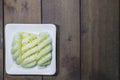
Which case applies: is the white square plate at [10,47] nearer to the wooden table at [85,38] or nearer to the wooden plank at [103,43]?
the wooden table at [85,38]

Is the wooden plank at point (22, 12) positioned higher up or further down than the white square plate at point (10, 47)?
higher up

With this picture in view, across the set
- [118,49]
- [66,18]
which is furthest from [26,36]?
[118,49]

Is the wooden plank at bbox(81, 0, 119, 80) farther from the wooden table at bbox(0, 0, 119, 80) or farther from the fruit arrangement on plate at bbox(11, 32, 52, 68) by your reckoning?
the fruit arrangement on plate at bbox(11, 32, 52, 68)

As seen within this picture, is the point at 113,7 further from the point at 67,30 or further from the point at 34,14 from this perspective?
the point at 34,14

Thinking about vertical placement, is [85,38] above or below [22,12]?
below

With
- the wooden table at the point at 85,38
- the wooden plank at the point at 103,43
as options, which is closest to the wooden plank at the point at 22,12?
the wooden table at the point at 85,38

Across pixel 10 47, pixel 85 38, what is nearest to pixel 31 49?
pixel 10 47

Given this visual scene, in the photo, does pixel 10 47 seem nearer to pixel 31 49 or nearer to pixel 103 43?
pixel 31 49
